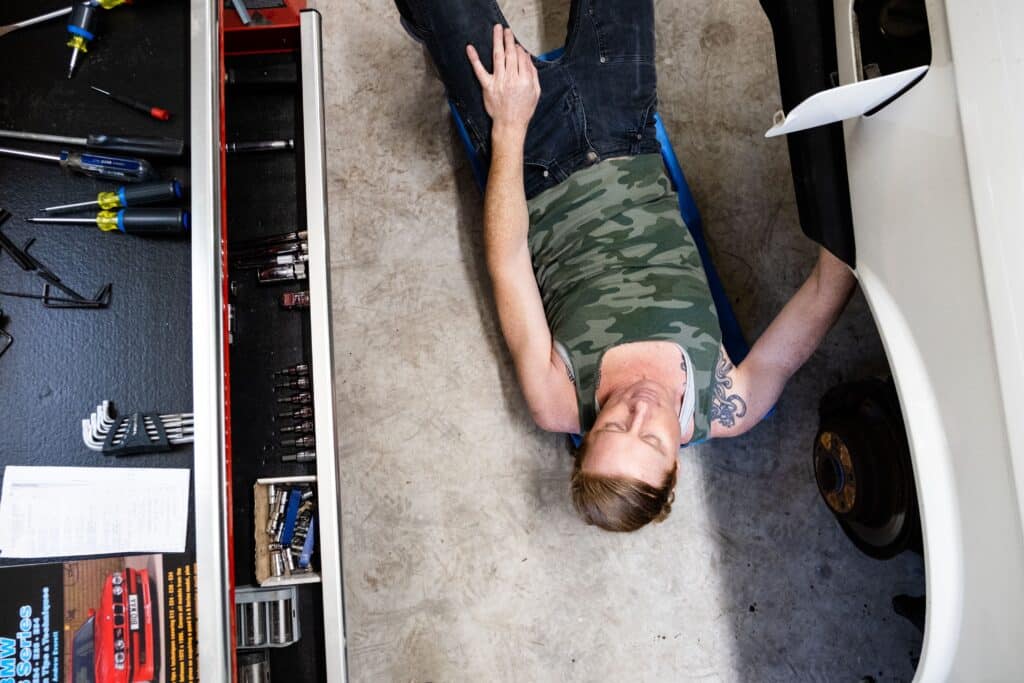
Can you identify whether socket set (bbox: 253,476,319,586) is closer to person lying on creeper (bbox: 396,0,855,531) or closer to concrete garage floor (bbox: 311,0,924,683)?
concrete garage floor (bbox: 311,0,924,683)

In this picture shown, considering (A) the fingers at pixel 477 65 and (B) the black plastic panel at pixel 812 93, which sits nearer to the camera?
(B) the black plastic panel at pixel 812 93

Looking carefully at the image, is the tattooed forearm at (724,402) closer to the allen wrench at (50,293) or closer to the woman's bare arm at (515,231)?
the woman's bare arm at (515,231)

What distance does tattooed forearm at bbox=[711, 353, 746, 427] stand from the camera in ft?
5.34

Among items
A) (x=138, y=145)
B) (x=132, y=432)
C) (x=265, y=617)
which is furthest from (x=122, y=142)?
(x=265, y=617)

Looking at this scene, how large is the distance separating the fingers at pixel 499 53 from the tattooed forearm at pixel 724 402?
882 millimetres

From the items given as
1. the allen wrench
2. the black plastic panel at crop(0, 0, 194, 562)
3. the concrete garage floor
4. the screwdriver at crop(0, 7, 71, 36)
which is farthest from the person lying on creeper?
the allen wrench

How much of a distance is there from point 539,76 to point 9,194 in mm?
1207

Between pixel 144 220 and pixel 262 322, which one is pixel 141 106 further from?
pixel 262 322

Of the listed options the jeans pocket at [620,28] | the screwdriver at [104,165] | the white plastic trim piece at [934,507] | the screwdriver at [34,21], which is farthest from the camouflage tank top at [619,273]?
the screwdriver at [34,21]

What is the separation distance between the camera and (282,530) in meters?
1.54

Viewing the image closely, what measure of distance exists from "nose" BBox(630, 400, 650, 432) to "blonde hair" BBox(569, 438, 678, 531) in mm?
109

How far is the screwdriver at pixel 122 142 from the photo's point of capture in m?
1.38

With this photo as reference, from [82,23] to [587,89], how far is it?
113 centimetres

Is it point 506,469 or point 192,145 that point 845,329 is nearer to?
point 506,469
